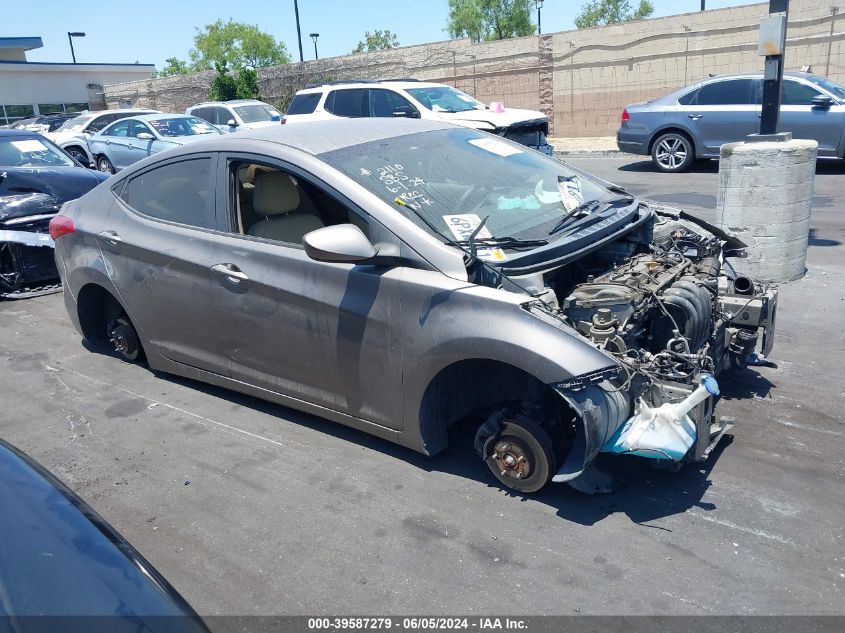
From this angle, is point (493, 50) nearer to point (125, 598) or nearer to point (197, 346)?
point (197, 346)

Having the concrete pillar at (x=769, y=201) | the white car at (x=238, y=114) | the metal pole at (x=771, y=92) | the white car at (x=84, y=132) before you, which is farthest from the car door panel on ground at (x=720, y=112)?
the white car at (x=84, y=132)

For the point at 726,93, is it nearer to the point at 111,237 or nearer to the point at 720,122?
the point at 720,122

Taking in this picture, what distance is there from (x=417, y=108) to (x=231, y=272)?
10.5 metres

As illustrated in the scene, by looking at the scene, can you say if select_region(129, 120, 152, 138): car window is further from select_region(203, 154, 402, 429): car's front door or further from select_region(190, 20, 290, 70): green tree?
select_region(190, 20, 290, 70): green tree

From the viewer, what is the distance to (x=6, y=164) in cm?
827

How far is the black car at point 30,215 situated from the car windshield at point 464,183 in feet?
15.2

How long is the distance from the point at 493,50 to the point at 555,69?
2389 millimetres

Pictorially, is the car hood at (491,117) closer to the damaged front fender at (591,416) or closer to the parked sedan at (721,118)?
the parked sedan at (721,118)

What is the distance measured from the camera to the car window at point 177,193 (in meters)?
4.52

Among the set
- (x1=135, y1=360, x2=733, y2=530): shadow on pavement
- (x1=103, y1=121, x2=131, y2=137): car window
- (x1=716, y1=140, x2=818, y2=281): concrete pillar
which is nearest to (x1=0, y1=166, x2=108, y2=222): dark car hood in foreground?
(x1=135, y1=360, x2=733, y2=530): shadow on pavement

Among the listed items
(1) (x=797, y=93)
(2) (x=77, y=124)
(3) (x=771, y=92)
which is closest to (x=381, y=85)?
(1) (x=797, y=93)

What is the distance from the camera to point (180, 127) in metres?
16.2

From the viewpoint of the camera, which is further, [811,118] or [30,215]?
[811,118]

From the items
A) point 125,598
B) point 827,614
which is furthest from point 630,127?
point 125,598
